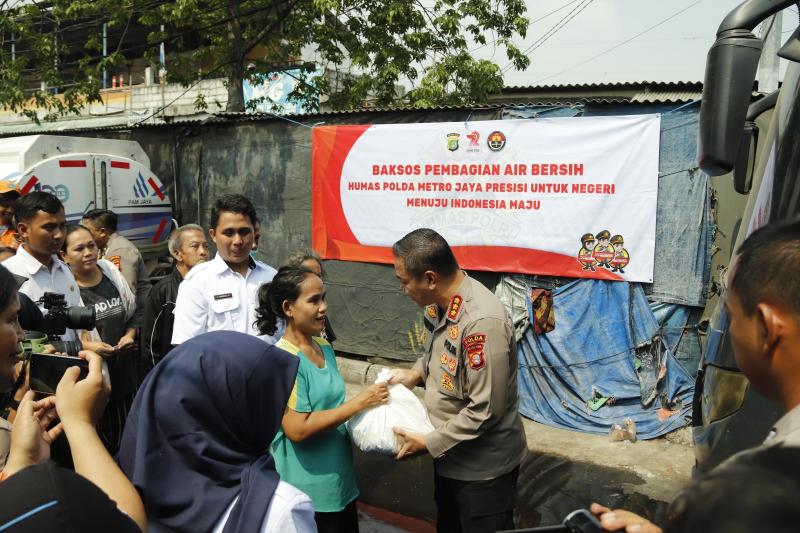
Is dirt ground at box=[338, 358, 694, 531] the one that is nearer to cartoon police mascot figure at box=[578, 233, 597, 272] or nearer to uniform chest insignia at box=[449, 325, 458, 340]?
cartoon police mascot figure at box=[578, 233, 597, 272]

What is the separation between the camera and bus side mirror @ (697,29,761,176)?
2367 millimetres

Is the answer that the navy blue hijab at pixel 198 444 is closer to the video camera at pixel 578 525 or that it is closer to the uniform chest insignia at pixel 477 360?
the video camera at pixel 578 525

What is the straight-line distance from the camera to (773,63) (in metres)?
5.55

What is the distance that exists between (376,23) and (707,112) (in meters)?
10.0

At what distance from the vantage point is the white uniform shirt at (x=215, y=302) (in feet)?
11.5

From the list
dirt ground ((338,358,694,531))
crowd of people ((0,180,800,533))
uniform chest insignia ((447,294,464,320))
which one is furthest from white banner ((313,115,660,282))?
uniform chest insignia ((447,294,464,320))

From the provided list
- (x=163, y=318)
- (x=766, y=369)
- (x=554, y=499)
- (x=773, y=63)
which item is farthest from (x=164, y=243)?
(x=766, y=369)

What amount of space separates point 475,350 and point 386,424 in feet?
1.61

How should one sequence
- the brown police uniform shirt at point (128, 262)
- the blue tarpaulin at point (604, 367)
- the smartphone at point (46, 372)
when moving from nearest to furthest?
the smartphone at point (46, 372) → the blue tarpaulin at point (604, 367) → the brown police uniform shirt at point (128, 262)

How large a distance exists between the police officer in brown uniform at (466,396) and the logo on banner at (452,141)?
11.6 feet

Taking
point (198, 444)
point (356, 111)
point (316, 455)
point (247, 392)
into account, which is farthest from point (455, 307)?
point (356, 111)

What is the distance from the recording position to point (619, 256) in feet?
18.4

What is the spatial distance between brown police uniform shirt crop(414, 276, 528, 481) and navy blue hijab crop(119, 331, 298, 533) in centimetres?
109

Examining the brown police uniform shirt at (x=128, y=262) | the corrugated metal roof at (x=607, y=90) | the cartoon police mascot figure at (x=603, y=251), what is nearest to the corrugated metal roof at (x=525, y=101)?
the corrugated metal roof at (x=607, y=90)
